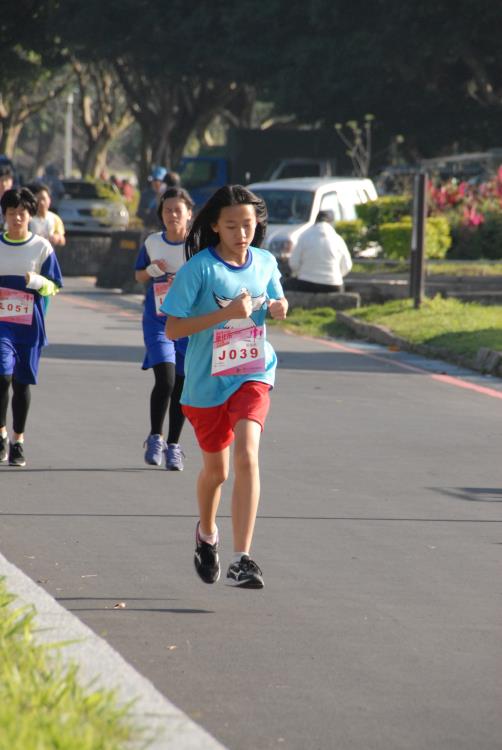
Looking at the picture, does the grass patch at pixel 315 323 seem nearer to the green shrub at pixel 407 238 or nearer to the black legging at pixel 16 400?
the green shrub at pixel 407 238

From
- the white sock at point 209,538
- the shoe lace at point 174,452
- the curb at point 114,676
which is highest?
the curb at point 114,676

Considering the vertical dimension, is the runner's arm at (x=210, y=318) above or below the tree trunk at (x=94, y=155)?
above

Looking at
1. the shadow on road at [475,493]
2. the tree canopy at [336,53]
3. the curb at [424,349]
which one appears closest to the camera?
the shadow on road at [475,493]

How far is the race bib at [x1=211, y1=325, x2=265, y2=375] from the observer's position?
648cm

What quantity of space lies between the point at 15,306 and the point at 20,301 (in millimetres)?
42

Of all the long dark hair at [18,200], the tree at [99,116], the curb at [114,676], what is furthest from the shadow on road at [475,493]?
the tree at [99,116]

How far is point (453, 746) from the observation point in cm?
464

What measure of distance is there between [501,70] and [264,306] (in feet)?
128

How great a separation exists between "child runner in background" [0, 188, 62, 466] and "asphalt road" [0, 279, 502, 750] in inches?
12.5

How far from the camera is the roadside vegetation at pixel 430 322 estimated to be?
17.2 m

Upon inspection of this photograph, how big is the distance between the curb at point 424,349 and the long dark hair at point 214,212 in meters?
9.19

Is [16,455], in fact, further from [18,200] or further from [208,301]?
[208,301]

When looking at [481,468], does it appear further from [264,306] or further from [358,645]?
[358,645]

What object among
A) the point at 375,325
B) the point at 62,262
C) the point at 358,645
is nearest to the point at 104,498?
the point at 358,645
